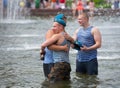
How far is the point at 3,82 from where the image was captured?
11.1 meters

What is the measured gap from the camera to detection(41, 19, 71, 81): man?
9922 mm

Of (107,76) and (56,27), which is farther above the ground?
(56,27)

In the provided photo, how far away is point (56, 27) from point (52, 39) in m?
0.26

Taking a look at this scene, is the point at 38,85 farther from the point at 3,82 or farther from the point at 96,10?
the point at 96,10

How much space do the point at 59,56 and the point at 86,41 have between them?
2.86 feet

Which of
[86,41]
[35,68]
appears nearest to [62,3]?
[35,68]

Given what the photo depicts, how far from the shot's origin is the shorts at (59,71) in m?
10.1

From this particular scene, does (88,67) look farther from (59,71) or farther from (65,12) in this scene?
(65,12)

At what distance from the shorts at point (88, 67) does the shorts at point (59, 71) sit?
0.70 meters

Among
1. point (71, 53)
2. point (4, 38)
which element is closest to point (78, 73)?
point (71, 53)

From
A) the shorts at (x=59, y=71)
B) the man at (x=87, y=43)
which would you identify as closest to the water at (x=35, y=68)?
the shorts at (x=59, y=71)

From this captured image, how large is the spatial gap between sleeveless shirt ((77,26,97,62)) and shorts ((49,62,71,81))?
0.70m

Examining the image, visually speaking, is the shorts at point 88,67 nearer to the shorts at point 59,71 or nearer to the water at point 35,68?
the water at point 35,68

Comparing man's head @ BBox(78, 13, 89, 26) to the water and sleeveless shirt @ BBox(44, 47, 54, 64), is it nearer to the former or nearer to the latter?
sleeveless shirt @ BBox(44, 47, 54, 64)
